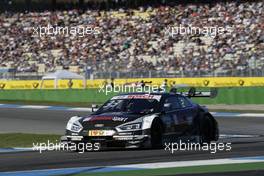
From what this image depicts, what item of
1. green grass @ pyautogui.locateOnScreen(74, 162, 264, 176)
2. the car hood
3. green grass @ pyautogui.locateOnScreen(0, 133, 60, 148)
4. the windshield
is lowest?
green grass @ pyautogui.locateOnScreen(0, 133, 60, 148)

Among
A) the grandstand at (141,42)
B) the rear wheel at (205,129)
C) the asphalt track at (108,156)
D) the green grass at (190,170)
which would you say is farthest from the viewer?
the grandstand at (141,42)

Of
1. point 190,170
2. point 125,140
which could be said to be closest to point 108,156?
point 125,140

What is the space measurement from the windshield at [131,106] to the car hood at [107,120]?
0.39 m

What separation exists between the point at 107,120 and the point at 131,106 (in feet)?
2.94

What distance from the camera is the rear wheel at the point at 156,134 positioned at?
13266 mm

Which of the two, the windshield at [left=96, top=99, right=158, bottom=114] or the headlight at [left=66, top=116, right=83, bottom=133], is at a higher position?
the windshield at [left=96, top=99, right=158, bottom=114]

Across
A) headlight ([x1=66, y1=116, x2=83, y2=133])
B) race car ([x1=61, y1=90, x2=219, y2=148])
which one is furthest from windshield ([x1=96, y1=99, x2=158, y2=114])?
headlight ([x1=66, y1=116, x2=83, y2=133])

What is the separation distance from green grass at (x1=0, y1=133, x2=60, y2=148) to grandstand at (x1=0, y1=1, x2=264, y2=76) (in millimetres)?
18728

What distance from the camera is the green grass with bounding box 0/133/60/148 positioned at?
53.3ft

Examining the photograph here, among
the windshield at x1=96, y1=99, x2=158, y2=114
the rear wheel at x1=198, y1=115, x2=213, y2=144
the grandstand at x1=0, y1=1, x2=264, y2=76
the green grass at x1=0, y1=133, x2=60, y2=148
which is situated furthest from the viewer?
the grandstand at x1=0, y1=1, x2=264, y2=76

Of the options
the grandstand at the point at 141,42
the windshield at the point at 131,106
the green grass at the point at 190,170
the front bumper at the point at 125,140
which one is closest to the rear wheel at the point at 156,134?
the front bumper at the point at 125,140

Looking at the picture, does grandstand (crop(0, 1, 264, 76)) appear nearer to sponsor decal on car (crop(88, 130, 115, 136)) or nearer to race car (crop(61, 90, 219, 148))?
race car (crop(61, 90, 219, 148))

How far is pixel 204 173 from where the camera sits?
919cm

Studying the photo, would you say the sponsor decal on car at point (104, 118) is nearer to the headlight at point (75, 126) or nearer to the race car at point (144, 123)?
the race car at point (144, 123)
